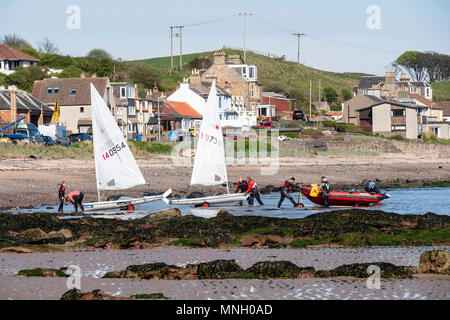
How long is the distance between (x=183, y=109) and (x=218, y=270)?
7751cm

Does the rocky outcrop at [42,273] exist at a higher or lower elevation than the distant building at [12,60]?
lower

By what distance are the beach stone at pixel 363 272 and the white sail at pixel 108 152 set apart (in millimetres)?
16656

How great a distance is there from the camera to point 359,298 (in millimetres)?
14023

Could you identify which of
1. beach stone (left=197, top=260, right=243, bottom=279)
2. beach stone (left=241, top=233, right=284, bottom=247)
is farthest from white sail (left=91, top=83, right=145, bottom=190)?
beach stone (left=197, top=260, right=243, bottom=279)

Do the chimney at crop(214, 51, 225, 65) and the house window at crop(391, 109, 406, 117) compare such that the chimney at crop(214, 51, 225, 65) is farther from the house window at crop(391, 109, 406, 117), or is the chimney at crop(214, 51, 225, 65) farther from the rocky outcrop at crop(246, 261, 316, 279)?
the rocky outcrop at crop(246, 261, 316, 279)

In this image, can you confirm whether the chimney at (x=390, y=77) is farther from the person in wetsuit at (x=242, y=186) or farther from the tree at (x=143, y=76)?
the person in wetsuit at (x=242, y=186)

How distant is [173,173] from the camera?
50.1 meters

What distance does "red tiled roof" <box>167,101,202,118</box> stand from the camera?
9150 cm

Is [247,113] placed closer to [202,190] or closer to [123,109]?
[123,109]

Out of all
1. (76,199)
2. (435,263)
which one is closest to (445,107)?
(76,199)

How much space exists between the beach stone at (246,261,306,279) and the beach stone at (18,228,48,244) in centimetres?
834

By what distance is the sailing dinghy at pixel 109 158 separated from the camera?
30766mm

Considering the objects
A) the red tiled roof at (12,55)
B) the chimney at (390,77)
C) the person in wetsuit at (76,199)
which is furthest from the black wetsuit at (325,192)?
the chimney at (390,77)
